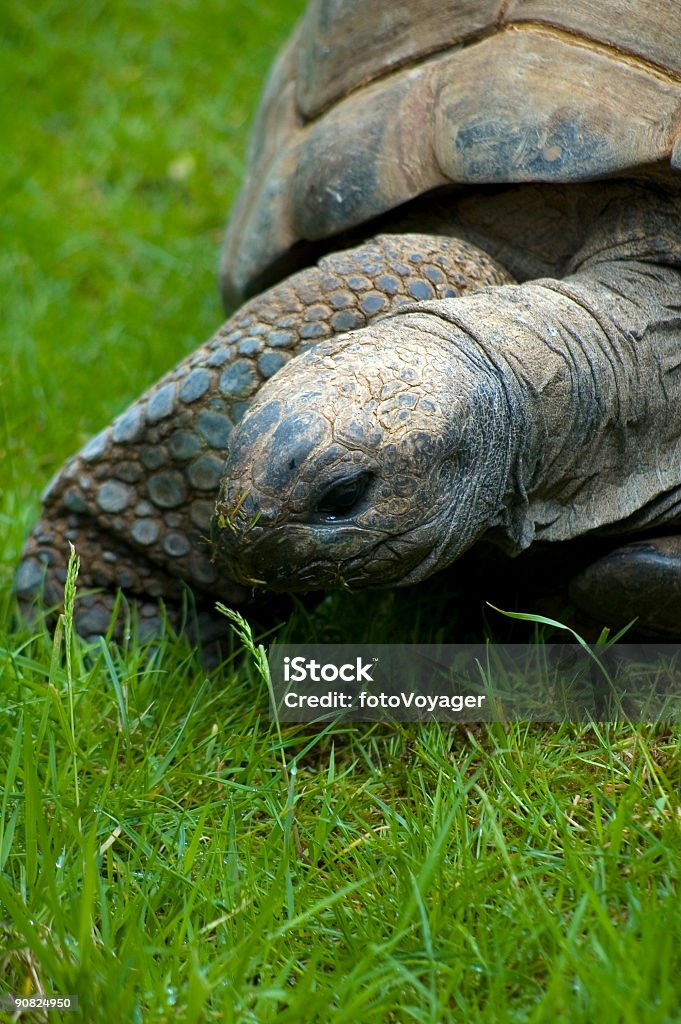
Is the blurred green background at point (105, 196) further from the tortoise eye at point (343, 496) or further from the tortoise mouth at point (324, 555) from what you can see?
the tortoise eye at point (343, 496)

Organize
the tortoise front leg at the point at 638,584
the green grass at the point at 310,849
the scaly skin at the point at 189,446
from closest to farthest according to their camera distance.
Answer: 1. the green grass at the point at 310,849
2. the tortoise front leg at the point at 638,584
3. the scaly skin at the point at 189,446

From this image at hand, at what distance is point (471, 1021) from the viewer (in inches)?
68.7

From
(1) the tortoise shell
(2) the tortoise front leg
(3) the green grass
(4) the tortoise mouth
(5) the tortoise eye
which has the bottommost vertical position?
(3) the green grass

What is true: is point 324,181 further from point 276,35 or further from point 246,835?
point 276,35

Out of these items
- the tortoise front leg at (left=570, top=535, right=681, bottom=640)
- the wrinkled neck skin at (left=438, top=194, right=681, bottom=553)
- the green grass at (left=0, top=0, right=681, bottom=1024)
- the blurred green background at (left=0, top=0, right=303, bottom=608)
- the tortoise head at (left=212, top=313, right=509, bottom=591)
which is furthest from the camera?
the blurred green background at (left=0, top=0, right=303, bottom=608)

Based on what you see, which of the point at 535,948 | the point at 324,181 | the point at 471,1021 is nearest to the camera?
the point at 471,1021

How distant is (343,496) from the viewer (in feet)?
6.71

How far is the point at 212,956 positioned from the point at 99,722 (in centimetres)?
73

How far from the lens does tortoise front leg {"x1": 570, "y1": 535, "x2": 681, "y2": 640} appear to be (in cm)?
245

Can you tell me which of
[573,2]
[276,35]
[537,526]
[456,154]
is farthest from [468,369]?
[276,35]

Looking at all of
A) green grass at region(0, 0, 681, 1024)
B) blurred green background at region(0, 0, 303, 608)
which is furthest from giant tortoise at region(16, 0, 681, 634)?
blurred green background at region(0, 0, 303, 608)

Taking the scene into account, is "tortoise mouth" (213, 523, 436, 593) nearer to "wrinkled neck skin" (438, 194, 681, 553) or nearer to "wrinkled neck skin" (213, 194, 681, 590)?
"wrinkled neck skin" (213, 194, 681, 590)

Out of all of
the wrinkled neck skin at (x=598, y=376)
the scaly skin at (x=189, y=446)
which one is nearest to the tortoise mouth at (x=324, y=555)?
the wrinkled neck skin at (x=598, y=376)

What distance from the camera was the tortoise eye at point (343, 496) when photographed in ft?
6.64
